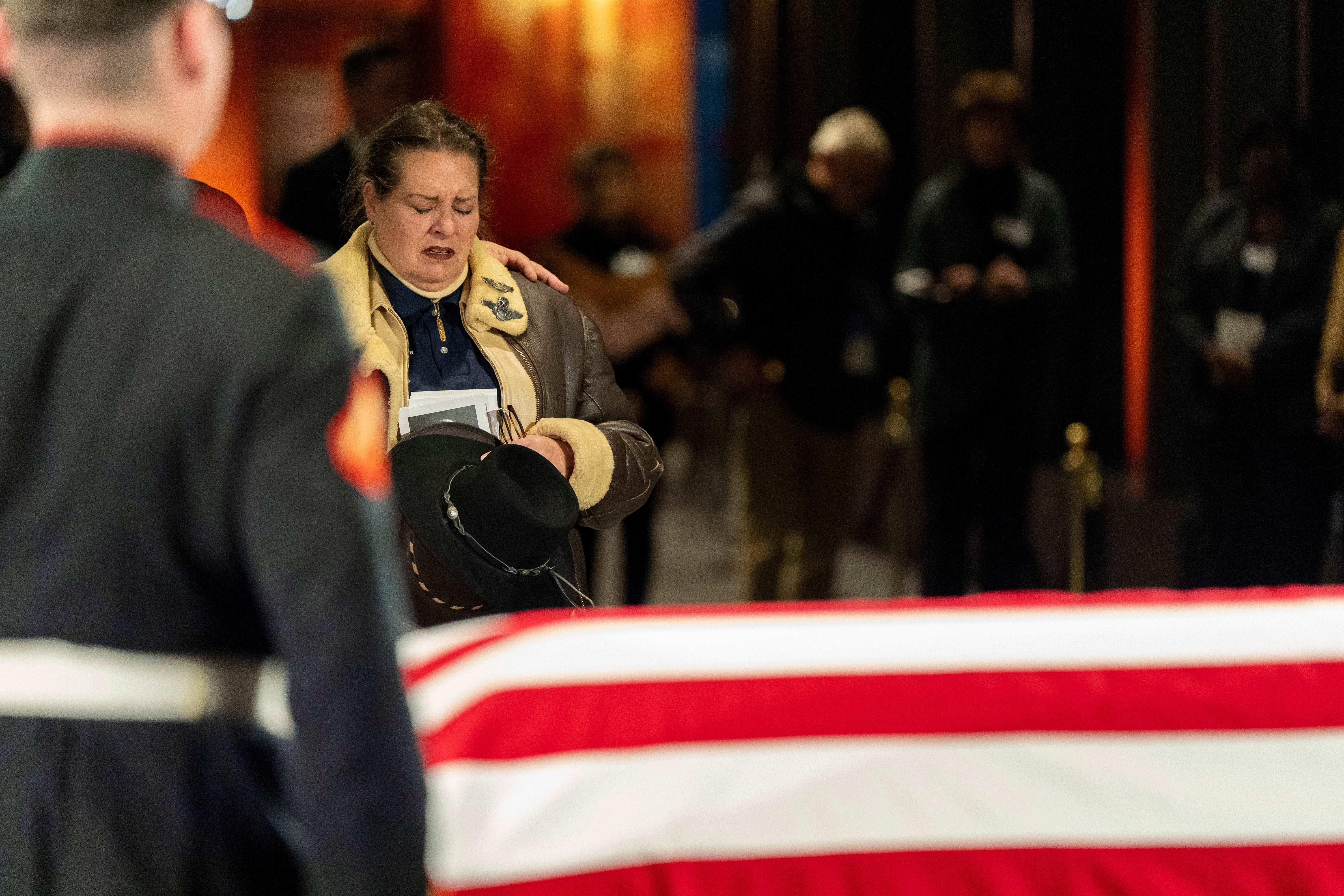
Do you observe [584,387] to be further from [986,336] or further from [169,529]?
[986,336]

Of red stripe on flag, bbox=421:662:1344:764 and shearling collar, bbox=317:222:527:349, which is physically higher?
shearling collar, bbox=317:222:527:349

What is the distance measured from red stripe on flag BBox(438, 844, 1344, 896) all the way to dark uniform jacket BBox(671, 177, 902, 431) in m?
1.10

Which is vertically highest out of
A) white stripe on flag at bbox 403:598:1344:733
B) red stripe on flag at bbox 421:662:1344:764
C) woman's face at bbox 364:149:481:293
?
woman's face at bbox 364:149:481:293

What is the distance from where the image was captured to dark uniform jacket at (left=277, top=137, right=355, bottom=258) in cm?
106

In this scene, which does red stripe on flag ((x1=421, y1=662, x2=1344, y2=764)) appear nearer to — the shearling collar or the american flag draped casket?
the american flag draped casket

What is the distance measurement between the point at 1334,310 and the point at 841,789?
200cm

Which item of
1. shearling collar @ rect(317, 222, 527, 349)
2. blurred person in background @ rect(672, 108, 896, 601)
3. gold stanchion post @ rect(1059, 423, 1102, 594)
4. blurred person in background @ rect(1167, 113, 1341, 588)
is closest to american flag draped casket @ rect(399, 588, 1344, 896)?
shearling collar @ rect(317, 222, 527, 349)

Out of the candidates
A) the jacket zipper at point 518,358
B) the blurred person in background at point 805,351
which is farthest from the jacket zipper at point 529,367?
the blurred person in background at point 805,351

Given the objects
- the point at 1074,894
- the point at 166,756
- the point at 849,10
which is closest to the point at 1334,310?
the point at 1074,894

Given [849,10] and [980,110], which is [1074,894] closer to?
[980,110]

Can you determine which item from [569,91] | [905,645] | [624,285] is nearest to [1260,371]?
[905,645]

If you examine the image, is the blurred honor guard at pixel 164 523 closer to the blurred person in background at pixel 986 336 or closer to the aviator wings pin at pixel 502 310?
the aviator wings pin at pixel 502 310

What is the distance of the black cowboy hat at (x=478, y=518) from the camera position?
104cm

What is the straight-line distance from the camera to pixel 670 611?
2014 millimetres
